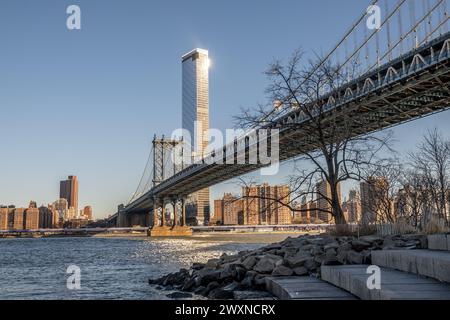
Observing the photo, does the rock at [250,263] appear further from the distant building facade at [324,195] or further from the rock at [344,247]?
the distant building facade at [324,195]

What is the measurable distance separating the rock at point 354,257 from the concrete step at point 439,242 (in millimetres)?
1188

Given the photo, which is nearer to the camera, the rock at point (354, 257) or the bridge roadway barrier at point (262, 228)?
the rock at point (354, 257)

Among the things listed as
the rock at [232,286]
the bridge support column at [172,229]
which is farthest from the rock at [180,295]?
the bridge support column at [172,229]

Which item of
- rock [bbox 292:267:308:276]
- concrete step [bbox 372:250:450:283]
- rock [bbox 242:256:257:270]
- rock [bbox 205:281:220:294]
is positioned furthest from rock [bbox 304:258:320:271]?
rock [bbox 205:281:220:294]

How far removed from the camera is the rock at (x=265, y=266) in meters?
10.4

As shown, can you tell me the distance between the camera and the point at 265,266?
1050 cm

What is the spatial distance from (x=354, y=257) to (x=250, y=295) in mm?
1977

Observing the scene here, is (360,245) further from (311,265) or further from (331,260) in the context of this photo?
(311,265)

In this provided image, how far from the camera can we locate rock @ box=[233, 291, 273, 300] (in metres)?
8.60

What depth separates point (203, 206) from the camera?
461 feet

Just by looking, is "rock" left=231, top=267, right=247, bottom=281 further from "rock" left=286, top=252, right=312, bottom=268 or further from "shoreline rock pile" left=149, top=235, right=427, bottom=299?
"rock" left=286, top=252, right=312, bottom=268

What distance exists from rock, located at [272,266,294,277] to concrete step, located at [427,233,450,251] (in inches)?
102

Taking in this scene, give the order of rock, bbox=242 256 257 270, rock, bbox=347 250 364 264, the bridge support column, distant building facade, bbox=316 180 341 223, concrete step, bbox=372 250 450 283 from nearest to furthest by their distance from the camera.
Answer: concrete step, bbox=372 250 450 283 < rock, bbox=347 250 364 264 < rock, bbox=242 256 257 270 < distant building facade, bbox=316 180 341 223 < the bridge support column

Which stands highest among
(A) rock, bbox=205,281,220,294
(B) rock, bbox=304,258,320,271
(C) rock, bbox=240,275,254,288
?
(B) rock, bbox=304,258,320,271
